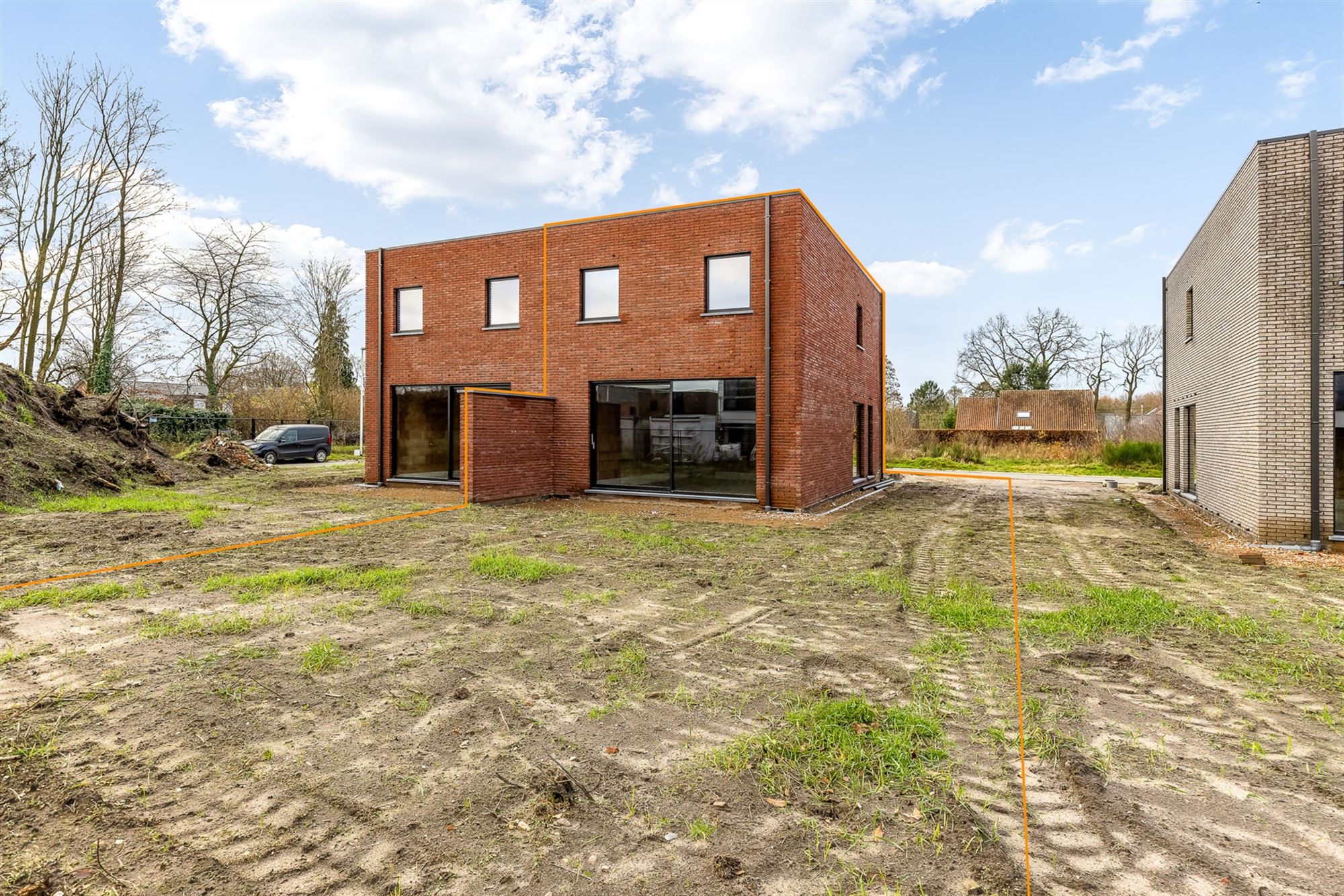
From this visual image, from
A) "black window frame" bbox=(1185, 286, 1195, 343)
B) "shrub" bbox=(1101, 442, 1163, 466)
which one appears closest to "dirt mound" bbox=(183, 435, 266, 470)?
"black window frame" bbox=(1185, 286, 1195, 343)

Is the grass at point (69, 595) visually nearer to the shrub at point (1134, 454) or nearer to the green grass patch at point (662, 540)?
the green grass patch at point (662, 540)

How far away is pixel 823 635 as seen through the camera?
5.04m

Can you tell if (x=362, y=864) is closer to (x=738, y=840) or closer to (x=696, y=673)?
(x=738, y=840)

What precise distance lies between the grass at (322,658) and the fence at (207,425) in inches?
958

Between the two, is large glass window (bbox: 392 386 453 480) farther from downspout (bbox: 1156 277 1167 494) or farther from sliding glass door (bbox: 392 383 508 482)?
downspout (bbox: 1156 277 1167 494)

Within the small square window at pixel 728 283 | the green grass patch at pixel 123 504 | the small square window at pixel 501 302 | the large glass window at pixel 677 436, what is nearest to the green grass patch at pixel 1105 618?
the large glass window at pixel 677 436

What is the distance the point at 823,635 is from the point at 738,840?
8.73ft

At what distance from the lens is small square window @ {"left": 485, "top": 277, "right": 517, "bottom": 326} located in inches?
586

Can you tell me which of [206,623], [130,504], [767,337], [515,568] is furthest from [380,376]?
[206,623]

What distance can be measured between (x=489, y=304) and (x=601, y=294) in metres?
3.07

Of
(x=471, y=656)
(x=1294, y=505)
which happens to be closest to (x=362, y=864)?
(x=471, y=656)

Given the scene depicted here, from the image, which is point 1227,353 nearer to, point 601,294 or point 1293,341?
point 1293,341

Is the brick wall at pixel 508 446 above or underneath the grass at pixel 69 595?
above

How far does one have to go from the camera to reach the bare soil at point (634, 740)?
2.40 m
